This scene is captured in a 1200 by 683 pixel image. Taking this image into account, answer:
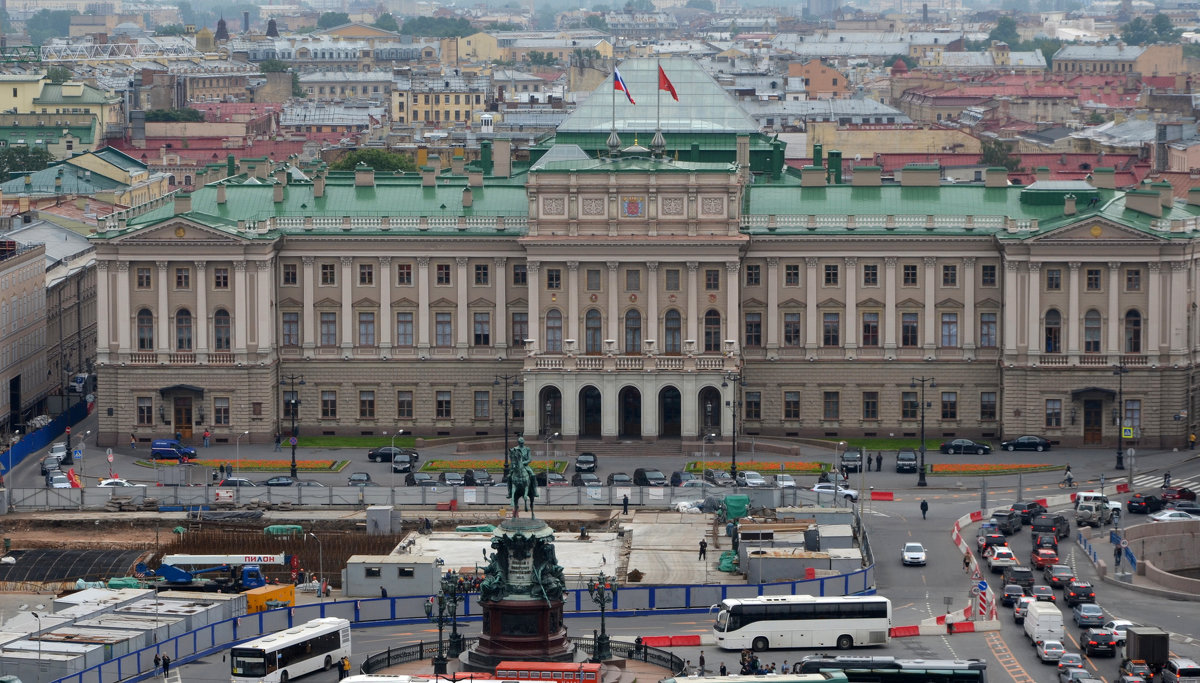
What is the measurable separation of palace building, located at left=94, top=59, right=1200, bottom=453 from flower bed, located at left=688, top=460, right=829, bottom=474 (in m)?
3.57

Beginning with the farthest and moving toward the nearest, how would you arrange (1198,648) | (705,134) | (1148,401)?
(705,134) → (1148,401) → (1198,648)

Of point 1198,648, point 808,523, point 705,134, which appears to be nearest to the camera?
point 1198,648

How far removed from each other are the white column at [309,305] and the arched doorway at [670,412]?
22.5 meters

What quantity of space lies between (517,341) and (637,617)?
2040 inches

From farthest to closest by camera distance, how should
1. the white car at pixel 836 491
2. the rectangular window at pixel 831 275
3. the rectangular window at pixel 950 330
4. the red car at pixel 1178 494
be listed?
the rectangular window at pixel 950 330 → the rectangular window at pixel 831 275 → the red car at pixel 1178 494 → the white car at pixel 836 491

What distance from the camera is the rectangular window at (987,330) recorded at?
179 m

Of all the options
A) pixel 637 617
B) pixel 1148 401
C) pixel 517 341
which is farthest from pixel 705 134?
pixel 637 617

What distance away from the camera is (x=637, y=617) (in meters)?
131

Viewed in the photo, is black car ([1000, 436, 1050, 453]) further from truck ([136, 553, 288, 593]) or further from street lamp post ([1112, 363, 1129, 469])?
truck ([136, 553, 288, 593])

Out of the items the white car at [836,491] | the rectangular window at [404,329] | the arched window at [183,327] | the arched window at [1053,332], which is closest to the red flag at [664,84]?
the rectangular window at [404,329]

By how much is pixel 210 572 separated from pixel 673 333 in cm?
4440

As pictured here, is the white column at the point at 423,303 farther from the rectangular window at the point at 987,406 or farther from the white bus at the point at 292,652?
the white bus at the point at 292,652

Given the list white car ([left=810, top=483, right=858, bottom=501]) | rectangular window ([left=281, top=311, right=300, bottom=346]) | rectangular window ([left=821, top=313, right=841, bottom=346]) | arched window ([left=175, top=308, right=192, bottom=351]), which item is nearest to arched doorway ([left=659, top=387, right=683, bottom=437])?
rectangular window ([left=821, top=313, right=841, bottom=346])

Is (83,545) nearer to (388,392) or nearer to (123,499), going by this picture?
(123,499)
